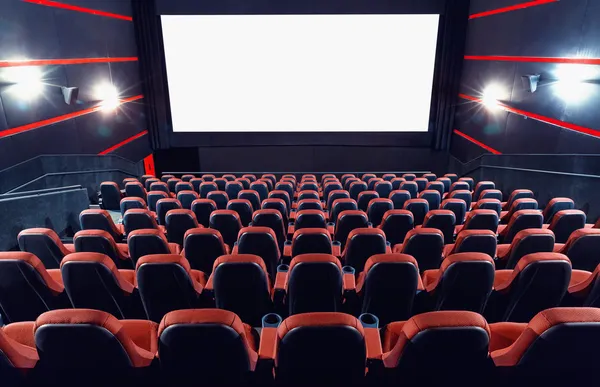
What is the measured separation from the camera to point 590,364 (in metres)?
1.60

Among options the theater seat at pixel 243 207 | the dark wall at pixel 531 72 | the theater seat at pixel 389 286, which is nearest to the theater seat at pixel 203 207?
the theater seat at pixel 243 207

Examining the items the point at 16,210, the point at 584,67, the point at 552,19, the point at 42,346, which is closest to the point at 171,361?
the point at 42,346

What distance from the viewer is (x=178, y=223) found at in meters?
3.95

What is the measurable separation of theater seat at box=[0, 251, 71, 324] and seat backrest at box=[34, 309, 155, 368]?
0.93 metres

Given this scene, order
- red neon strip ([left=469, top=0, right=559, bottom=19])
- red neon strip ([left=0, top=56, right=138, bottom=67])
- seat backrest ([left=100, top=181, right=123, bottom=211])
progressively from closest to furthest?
red neon strip ([left=0, top=56, right=138, bottom=67]) → seat backrest ([left=100, top=181, right=123, bottom=211]) → red neon strip ([left=469, top=0, right=559, bottom=19])

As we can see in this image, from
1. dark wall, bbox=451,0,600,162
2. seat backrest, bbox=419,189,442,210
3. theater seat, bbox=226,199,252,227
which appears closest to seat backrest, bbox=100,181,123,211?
theater seat, bbox=226,199,252,227

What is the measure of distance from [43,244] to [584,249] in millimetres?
4373

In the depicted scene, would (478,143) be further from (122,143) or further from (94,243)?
(122,143)

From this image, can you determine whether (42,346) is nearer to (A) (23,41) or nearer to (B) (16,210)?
(B) (16,210)

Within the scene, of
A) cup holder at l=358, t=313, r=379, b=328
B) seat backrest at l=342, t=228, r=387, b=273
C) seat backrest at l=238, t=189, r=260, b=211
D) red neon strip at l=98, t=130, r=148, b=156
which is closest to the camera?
cup holder at l=358, t=313, r=379, b=328

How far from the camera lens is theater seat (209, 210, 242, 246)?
12.8ft

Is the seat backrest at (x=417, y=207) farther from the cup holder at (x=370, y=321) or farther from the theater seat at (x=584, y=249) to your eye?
the cup holder at (x=370, y=321)

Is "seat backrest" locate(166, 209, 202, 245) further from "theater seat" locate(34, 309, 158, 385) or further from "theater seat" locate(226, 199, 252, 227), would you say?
"theater seat" locate(34, 309, 158, 385)

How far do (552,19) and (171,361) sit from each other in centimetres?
786
